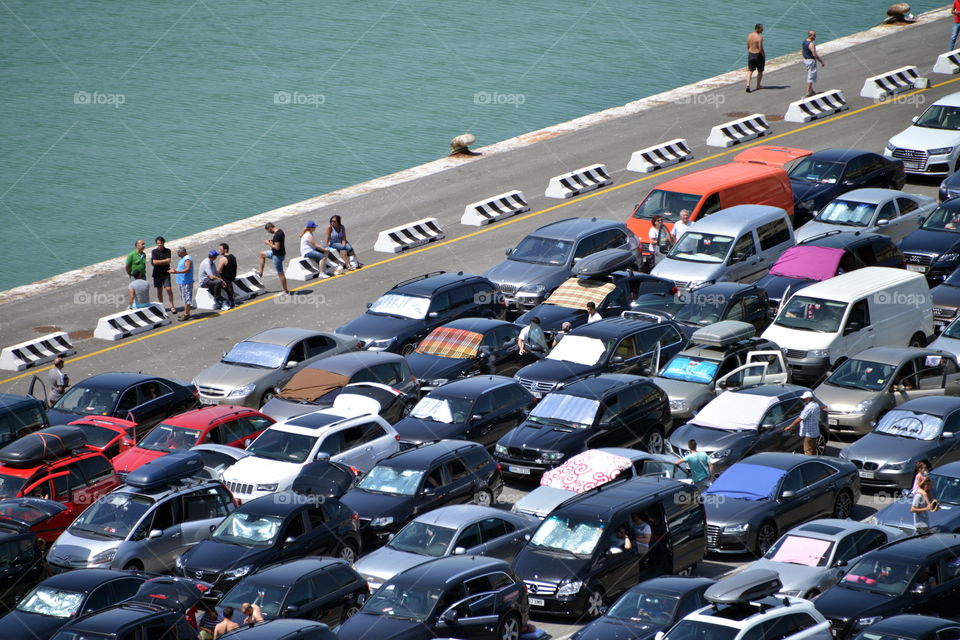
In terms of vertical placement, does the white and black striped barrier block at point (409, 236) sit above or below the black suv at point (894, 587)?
above

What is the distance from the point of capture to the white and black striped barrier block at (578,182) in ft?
122

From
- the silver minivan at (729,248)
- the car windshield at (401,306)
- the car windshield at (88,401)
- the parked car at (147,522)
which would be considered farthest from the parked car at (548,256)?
the parked car at (147,522)

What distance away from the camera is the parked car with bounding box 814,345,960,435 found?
23547 millimetres

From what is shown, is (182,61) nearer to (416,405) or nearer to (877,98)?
(877,98)

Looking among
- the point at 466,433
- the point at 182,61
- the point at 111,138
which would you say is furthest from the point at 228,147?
the point at 466,433

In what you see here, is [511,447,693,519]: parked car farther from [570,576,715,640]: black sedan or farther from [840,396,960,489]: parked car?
[570,576,715,640]: black sedan

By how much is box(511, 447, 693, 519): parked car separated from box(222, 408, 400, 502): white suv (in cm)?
322

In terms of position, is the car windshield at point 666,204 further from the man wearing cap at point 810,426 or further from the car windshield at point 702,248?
the man wearing cap at point 810,426

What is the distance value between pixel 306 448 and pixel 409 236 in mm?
13230

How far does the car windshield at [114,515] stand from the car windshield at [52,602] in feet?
7.83

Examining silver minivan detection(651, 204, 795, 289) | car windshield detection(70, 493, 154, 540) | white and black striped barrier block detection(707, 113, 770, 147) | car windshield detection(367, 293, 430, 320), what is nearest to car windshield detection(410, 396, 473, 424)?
car windshield detection(367, 293, 430, 320)

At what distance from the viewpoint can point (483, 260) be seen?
3300 cm

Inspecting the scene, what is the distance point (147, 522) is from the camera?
66.5 ft

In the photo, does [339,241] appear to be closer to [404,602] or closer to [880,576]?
[404,602]
